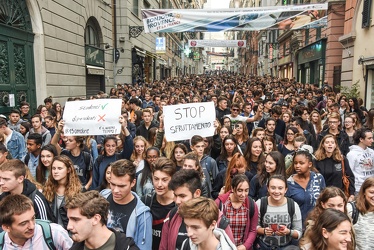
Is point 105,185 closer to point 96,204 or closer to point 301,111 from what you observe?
point 96,204

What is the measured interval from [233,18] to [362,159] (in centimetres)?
1163

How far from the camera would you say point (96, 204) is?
2.57m

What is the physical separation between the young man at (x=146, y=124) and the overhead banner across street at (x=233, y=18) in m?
8.47

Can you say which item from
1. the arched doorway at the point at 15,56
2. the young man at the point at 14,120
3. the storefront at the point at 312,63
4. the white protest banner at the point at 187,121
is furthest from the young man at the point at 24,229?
the storefront at the point at 312,63

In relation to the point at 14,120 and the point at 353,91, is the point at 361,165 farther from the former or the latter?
the point at 353,91

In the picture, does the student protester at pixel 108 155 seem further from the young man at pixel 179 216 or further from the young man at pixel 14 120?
the young man at pixel 14 120

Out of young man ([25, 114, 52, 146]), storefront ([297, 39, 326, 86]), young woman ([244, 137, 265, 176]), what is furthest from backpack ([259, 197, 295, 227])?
storefront ([297, 39, 326, 86])

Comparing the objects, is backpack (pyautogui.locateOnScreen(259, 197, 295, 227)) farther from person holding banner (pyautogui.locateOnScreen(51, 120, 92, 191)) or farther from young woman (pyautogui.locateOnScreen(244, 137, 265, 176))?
person holding banner (pyautogui.locateOnScreen(51, 120, 92, 191))

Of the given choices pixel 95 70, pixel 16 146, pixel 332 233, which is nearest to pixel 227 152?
pixel 332 233

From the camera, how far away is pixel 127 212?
3148mm

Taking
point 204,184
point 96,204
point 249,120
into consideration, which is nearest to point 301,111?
point 249,120

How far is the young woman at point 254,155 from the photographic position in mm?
5373

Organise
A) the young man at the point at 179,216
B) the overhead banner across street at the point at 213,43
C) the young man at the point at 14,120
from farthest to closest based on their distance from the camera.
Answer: the overhead banner across street at the point at 213,43
the young man at the point at 14,120
the young man at the point at 179,216

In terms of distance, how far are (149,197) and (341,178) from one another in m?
3.04
